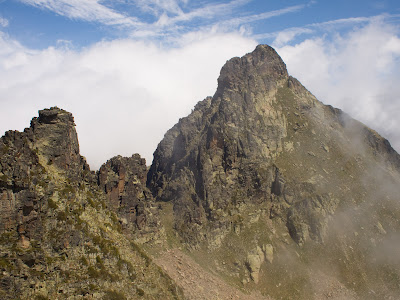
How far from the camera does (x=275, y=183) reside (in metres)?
154

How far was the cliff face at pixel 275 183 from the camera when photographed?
132750mm

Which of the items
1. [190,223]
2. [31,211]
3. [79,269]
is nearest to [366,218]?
[190,223]

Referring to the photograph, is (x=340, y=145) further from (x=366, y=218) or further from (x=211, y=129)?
(x=211, y=129)

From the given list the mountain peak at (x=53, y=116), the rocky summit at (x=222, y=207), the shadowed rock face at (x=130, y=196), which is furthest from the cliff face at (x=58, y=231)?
the shadowed rock face at (x=130, y=196)

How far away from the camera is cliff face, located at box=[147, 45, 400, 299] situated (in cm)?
13275

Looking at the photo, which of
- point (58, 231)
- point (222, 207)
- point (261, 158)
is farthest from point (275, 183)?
point (58, 231)

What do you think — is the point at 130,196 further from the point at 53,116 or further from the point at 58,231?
the point at 58,231

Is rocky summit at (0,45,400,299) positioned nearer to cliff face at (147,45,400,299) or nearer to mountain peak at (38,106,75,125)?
mountain peak at (38,106,75,125)

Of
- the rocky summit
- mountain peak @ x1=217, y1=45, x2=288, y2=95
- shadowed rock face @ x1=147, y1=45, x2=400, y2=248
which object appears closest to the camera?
the rocky summit

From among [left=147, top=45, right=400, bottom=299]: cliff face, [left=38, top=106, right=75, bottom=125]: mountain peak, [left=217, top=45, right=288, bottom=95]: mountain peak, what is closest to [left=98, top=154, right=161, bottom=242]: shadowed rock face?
[left=147, top=45, right=400, bottom=299]: cliff face

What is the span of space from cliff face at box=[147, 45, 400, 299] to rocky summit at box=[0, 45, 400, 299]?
507 millimetres

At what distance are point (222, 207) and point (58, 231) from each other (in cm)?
8419

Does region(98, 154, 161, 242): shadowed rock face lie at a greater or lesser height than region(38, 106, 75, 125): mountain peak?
lesser

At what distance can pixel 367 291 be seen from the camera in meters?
126
